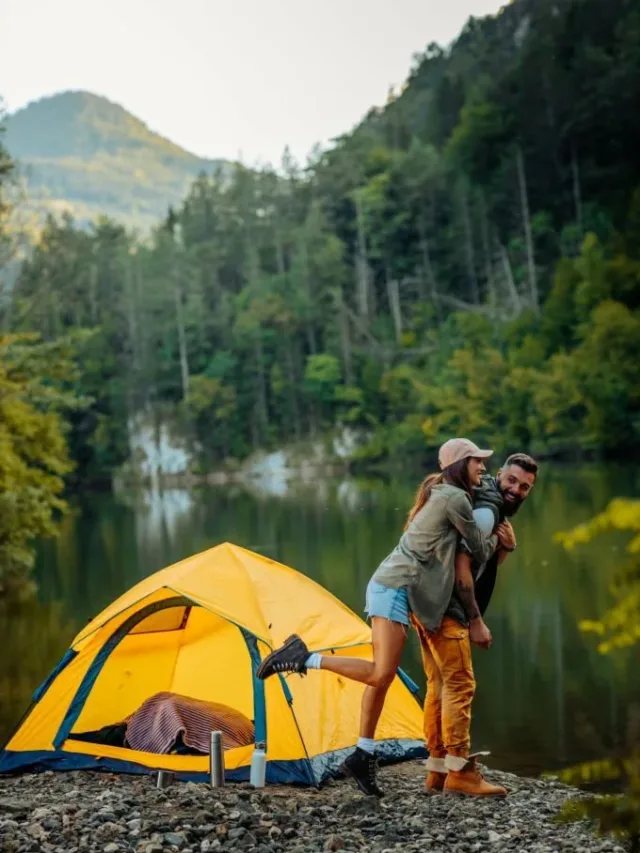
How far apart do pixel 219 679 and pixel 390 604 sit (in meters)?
2.67

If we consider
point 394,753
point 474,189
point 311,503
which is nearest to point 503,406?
point 311,503

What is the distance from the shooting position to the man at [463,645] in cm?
605

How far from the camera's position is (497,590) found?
55.7 feet

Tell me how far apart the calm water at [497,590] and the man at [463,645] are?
1.33m

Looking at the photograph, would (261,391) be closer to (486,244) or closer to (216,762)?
(486,244)

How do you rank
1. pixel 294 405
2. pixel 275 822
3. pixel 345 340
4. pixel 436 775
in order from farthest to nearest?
pixel 294 405 < pixel 345 340 < pixel 436 775 < pixel 275 822

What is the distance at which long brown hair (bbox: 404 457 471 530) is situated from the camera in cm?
604

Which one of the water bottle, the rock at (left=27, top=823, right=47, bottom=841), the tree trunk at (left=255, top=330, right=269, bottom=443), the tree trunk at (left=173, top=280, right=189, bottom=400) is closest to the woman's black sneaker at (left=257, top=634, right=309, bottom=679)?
the water bottle

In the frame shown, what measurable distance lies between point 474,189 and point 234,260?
2400 centimetres

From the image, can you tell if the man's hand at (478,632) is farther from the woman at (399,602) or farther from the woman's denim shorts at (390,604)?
the woman's denim shorts at (390,604)

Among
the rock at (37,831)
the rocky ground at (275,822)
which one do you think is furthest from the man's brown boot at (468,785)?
the rock at (37,831)

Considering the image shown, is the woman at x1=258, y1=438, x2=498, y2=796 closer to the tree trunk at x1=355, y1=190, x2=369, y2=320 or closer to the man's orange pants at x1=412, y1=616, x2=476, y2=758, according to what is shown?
the man's orange pants at x1=412, y1=616, x2=476, y2=758

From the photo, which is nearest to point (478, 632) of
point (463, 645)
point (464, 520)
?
point (463, 645)

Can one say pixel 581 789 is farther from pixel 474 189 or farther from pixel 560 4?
pixel 560 4
